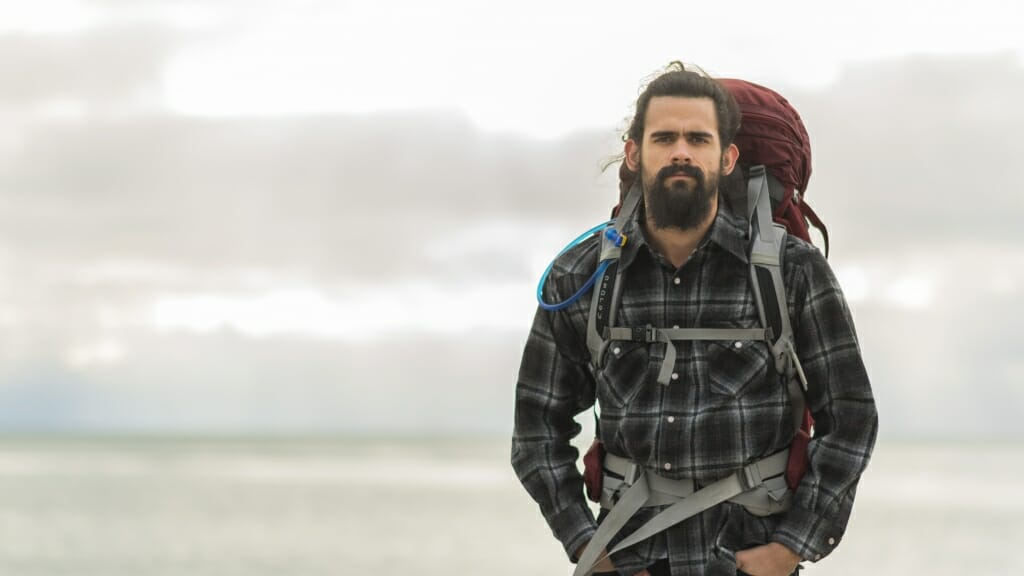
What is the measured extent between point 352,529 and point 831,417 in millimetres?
48593

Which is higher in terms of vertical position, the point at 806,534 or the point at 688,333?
the point at 688,333

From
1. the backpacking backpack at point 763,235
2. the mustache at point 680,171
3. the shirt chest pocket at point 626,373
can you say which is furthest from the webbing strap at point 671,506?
the mustache at point 680,171

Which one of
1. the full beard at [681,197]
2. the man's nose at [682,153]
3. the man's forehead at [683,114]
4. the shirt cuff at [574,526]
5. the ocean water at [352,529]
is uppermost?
the ocean water at [352,529]

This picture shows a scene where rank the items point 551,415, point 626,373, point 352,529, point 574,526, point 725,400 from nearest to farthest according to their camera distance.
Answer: point 725,400, point 626,373, point 574,526, point 551,415, point 352,529

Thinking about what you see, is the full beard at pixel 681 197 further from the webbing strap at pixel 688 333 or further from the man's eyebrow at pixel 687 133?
the webbing strap at pixel 688 333

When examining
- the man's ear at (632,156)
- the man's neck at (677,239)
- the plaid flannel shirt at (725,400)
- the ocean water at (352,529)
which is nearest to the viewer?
the plaid flannel shirt at (725,400)

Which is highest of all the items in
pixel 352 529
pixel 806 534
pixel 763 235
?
pixel 352 529

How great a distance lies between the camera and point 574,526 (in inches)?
→ 184

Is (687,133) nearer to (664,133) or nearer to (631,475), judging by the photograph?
(664,133)

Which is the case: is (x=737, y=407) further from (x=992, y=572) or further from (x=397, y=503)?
(x=397, y=503)

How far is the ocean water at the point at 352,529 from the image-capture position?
3897cm

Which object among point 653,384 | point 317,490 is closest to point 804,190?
point 653,384

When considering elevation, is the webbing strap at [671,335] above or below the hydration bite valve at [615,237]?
below

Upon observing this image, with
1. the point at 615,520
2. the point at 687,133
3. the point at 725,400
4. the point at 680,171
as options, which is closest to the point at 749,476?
the point at 725,400
